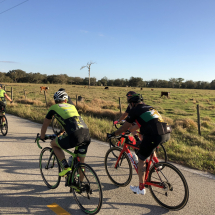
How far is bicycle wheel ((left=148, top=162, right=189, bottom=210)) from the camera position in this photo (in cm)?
311

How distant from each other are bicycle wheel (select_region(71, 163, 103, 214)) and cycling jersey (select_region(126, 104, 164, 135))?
3.58 feet

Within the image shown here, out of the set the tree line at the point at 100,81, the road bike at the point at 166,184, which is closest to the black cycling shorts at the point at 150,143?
the road bike at the point at 166,184

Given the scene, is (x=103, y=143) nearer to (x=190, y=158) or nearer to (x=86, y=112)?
(x=190, y=158)

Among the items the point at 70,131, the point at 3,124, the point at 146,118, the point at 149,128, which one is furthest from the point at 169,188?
the point at 3,124

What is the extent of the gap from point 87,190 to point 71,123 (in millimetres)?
1121

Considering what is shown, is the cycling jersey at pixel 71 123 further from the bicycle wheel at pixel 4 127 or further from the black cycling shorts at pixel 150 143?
the bicycle wheel at pixel 4 127

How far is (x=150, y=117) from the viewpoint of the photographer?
3166mm

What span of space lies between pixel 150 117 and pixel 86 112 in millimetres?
12269

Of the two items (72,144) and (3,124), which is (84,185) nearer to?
(72,144)

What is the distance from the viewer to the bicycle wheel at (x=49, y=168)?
3879mm

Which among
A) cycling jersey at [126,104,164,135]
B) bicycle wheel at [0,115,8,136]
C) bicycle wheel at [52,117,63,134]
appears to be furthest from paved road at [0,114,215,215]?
bicycle wheel at [52,117,63,134]

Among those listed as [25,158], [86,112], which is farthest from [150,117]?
[86,112]

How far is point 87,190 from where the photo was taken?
3.13m

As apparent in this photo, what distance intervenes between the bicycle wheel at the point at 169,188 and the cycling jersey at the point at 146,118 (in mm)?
623
